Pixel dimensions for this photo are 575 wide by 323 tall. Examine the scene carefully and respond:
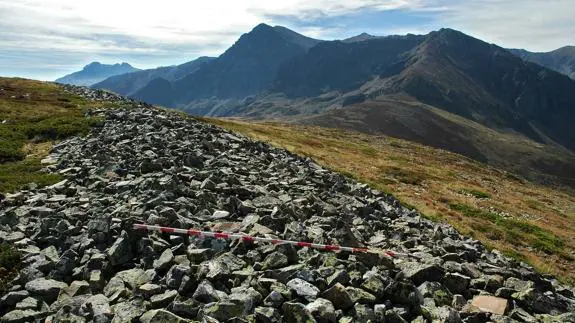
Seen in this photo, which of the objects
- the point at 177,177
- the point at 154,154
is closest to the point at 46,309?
the point at 177,177

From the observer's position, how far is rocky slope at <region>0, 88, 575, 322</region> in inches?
477

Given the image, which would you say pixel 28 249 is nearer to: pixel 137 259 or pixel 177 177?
pixel 137 259

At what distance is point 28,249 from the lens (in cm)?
1562

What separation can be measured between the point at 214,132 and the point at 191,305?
31911 millimetres

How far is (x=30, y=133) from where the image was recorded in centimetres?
4022

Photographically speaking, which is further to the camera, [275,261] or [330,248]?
[330,248]

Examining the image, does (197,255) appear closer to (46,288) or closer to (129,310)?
(129,310)

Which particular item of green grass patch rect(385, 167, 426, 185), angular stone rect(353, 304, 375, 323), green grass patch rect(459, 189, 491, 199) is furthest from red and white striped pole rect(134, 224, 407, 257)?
green grass patch rect(459, 189, 491, 199)

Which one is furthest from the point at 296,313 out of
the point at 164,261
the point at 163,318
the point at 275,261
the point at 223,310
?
the point at 164,261

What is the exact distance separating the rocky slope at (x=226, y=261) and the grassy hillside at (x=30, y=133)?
2.57 meters

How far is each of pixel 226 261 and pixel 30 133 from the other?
33764mm

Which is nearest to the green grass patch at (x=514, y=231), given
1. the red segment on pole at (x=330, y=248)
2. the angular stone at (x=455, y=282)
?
the angular stone at (x=455, y=282)

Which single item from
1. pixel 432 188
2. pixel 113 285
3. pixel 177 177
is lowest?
pixel 432 188

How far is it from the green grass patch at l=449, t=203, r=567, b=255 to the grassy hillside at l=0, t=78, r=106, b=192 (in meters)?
29.4
